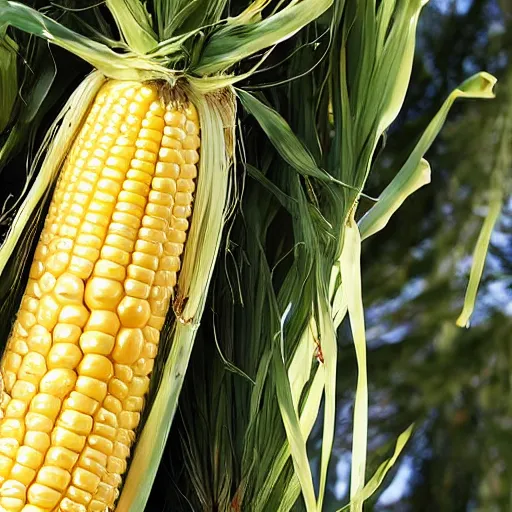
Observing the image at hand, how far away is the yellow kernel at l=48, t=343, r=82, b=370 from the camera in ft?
1.51

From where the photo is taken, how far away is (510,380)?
2.45ft

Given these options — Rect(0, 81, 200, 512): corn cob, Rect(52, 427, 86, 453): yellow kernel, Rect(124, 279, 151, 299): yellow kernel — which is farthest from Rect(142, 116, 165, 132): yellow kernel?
Rect(52, 427, 86, 453): yellow kernel

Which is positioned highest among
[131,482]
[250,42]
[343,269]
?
[250,42]

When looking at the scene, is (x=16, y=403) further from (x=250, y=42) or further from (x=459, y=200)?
(x=459, y=200)

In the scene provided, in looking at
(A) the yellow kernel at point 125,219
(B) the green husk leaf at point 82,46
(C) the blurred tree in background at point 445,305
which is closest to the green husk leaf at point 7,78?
(B) the green husk leaf at point 82,46

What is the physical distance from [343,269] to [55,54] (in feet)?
0.95

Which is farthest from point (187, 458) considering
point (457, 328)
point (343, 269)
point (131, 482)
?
point (457, 328)

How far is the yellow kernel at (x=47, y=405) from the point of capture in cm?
46

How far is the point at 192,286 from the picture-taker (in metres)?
0.51

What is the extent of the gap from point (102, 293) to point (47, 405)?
0.26 feet

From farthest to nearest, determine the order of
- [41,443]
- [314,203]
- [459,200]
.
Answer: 1. [459,200]
2. [314,203]
3. [41,443]

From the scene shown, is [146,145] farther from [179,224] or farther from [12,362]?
[12,362]

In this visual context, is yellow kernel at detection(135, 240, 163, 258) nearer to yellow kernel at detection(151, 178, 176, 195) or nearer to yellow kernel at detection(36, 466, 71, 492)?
yellow kernel at detection(151, 178, 176, 195)

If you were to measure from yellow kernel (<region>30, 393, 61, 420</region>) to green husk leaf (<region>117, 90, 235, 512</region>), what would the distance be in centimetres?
7
